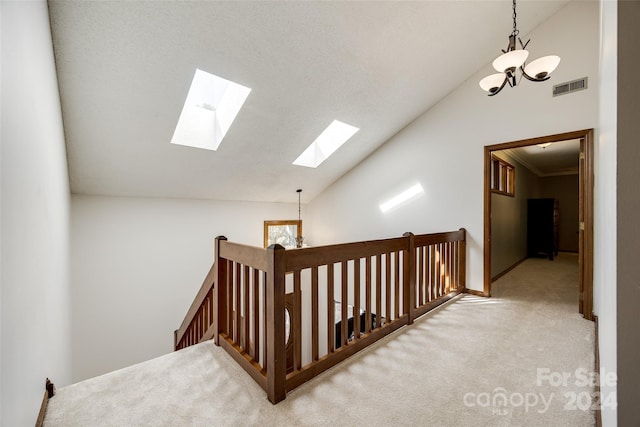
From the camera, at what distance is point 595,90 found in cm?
273

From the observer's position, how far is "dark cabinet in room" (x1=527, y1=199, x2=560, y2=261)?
6.29 m

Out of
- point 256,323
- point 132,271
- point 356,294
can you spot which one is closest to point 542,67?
point 356,294

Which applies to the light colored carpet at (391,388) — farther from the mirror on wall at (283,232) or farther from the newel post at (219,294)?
the mirror on wall at (283,232)

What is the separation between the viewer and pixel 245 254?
1865 millimetres

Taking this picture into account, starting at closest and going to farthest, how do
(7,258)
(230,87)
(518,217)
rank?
(7,258)
(230,87)
(518,217)

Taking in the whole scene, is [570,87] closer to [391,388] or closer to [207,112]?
[391,388]

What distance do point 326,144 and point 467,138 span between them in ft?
7.09

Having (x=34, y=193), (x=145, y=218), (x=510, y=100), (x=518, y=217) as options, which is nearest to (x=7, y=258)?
(x=34, y=193)

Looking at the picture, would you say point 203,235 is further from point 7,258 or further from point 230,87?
point 7,258

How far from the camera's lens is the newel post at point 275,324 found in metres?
1.52

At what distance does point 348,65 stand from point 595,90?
8.47 ft

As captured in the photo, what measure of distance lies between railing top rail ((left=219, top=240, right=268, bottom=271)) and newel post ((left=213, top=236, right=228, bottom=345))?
58 millimetres
